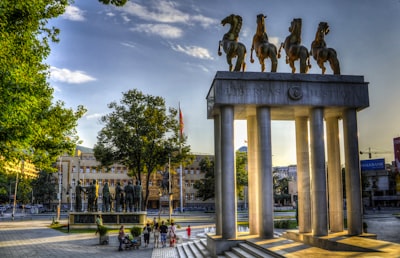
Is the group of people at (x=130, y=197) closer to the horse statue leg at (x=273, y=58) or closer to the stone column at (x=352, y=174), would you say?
the horse statue leg at (x=273, y=58)

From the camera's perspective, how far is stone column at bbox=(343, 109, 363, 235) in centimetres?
2050

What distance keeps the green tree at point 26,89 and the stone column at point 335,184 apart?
15.8 m

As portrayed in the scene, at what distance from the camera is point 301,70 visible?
21875 mm

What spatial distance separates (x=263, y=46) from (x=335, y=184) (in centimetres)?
841

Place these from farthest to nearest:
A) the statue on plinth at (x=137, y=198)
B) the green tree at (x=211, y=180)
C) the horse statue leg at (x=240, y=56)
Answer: the green tree at (x=211, y=180), the statue on plinth at (x=137, y=198), the horse statue leg at (x=240, y=56)

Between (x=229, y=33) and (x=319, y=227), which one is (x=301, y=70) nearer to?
(x=229, y=33)

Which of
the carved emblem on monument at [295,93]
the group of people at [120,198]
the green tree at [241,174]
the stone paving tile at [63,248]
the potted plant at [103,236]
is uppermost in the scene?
the carved emblem on monument at [295,93]

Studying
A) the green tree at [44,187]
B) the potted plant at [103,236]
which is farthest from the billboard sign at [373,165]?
the green tree at [44,187]

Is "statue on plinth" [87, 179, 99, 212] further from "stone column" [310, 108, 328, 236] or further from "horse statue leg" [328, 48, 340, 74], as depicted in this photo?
"horse statue leg" [328, 48, 340, 74]

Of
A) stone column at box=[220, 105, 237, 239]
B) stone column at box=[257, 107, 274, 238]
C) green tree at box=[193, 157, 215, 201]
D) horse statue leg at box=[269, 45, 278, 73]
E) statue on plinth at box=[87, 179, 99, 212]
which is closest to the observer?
stone column at box=[220, 105, 237, 239]

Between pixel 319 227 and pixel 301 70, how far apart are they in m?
8.33

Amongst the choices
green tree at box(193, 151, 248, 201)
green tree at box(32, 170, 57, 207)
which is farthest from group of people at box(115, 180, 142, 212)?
green tree at box(32, 170, 57, 207)

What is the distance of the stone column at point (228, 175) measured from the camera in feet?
64.6

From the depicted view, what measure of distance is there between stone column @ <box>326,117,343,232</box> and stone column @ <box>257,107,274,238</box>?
12.9 feet
